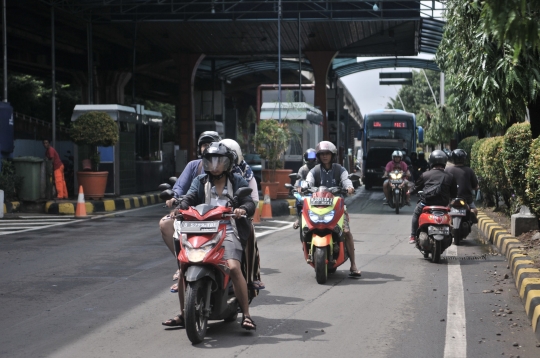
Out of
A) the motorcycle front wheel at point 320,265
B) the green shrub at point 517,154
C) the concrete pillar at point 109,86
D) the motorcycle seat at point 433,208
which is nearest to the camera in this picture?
the motorcycle front wheel at point 320,265

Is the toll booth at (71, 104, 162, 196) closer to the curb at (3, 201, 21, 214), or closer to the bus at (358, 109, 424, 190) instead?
the curb at (3, 201, 21, 214)

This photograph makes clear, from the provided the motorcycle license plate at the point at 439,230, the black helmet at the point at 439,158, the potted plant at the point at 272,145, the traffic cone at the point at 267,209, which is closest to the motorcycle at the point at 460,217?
the black helmet at the point at 439,158

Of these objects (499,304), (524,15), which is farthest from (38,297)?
(524,15)

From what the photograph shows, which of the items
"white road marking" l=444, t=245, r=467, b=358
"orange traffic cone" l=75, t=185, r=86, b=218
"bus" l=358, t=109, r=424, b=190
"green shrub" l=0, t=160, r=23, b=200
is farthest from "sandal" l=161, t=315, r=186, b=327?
"bus" l=358, t=109, r=424, b=190

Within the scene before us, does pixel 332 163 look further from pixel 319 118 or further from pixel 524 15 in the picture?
pixel 319 118

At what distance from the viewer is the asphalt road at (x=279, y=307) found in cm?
636

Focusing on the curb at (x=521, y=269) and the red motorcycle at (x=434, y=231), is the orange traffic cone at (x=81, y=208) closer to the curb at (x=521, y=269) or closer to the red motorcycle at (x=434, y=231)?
the curb at (x=521, y=269)

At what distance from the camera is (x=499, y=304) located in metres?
8.27

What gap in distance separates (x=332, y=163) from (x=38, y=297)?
393 cm

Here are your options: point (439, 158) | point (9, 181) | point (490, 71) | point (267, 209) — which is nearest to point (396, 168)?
point (267, 209)

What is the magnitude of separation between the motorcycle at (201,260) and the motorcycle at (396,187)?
15690mm

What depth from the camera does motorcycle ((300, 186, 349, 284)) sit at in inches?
378

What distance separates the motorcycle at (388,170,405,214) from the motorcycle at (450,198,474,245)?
25.6ft

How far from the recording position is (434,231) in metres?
11.4
